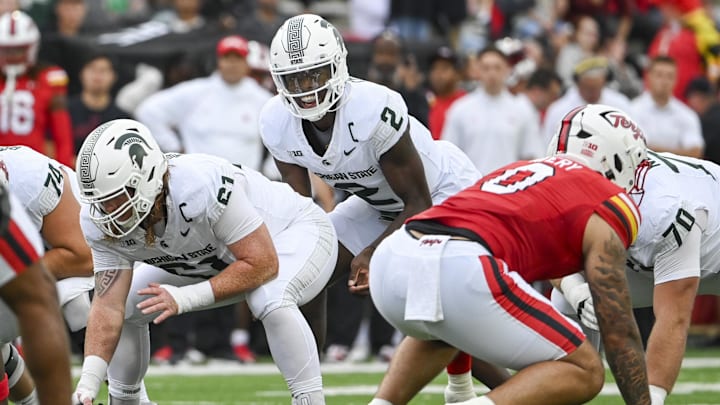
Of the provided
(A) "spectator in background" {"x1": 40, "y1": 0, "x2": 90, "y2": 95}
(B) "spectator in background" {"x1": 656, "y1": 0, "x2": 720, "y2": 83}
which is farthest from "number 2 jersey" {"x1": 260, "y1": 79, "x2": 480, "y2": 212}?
(B) "spectator in background" {"x1": 656, "y1": 0, "x2": 720, "y2": 83}

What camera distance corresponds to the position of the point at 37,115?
9367 millimetres

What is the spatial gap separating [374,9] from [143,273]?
7.03 metres

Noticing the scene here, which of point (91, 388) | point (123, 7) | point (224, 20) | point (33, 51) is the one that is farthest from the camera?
point (123, 7)

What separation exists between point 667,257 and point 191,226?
6.17ft

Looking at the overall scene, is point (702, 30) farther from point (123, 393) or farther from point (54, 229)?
point (123, 393)

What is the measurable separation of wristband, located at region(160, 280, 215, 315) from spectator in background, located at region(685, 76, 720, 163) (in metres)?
6.27

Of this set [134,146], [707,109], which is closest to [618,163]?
[134,146]

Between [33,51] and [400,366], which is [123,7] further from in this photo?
[400,366]

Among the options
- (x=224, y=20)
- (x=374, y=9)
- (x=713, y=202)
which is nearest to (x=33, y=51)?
(x=224, y=20)

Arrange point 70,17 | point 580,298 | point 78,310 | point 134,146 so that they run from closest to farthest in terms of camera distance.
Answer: point 134,146 → point 580,298 → point 78,310 → point 70,17

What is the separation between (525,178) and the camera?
449 centimetres

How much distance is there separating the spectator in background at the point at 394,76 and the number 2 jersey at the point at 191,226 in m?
4.23

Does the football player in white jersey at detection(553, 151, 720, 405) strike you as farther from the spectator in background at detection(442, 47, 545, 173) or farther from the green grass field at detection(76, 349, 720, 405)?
the spectator in background at detection(442, 47, 545, 173)

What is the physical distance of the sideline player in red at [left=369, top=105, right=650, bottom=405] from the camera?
4.27 meters
